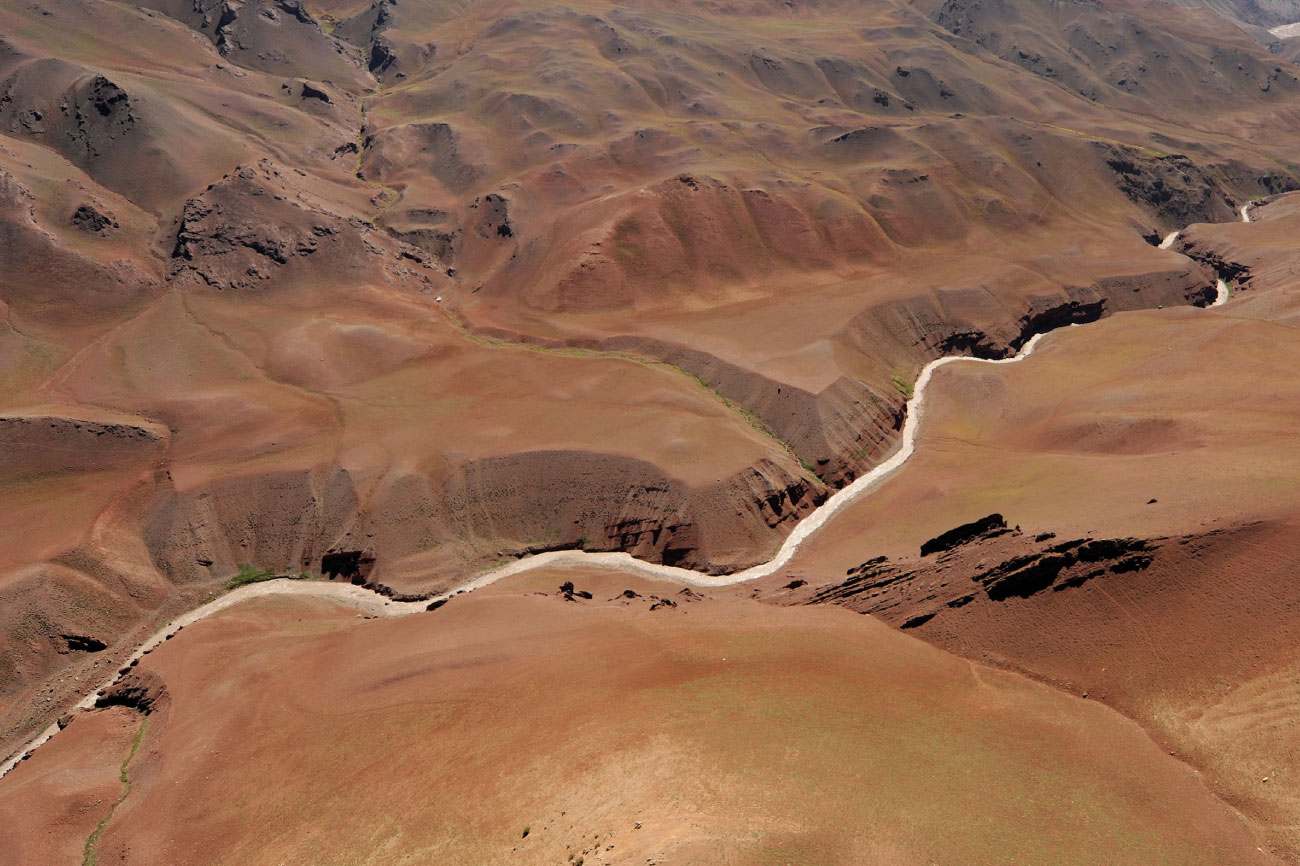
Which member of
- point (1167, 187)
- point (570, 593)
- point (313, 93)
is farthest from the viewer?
point (313, 93)

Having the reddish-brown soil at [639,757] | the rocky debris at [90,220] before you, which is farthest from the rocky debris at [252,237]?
the reddish-brown soil at [639,757]

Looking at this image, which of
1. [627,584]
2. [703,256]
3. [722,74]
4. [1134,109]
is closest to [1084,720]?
[627,584]

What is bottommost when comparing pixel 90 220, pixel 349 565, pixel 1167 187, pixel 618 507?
pixel 349 565

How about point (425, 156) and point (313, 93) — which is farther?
point (313, 93)

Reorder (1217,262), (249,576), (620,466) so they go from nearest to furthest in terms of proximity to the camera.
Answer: (249,576) < (620,466) < (1217,262)

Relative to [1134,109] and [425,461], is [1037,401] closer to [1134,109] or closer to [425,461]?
[425,461]

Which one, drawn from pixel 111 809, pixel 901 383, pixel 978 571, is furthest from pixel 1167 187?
pixel 111 809

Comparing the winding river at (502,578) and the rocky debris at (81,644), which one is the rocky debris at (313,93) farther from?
the rocky debris at (81,644)

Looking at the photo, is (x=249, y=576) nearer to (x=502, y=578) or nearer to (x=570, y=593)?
(x=502, y=578)
